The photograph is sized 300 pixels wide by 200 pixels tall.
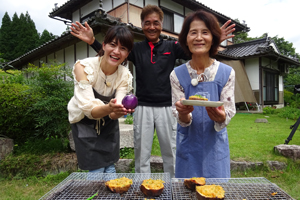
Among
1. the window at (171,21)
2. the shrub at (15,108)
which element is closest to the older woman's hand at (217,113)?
the shrub at (15,108)

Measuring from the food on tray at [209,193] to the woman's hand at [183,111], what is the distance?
63 cm

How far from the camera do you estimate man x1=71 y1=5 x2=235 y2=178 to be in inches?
120

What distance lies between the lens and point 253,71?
49.4ft

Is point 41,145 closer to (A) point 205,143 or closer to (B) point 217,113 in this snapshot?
(A) point 205,143

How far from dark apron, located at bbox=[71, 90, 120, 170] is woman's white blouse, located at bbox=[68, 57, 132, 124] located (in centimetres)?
9

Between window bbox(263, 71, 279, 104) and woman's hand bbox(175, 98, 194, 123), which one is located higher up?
window bbox(263, 71, 279, 104)

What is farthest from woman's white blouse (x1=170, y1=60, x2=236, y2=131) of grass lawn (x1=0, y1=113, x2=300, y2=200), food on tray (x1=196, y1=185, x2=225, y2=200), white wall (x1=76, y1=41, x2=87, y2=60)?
white wall (x1=76, y1=41, x2=87, y2=60)

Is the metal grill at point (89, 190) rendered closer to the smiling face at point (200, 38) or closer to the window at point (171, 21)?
the smiling face at point (200, 38)

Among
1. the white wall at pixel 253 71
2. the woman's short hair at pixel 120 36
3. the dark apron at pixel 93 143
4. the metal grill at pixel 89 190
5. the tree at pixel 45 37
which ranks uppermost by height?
the tree at pixel 45 37

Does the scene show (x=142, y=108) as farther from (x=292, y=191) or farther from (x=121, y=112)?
(x=292, y=191)

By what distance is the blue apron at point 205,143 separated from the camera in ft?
6.70

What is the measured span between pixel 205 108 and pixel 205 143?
0.35m

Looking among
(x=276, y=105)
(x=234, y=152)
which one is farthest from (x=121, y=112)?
(x=276, y=105)

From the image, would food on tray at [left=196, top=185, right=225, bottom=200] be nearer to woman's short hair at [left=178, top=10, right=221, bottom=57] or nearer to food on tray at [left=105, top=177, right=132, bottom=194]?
food on tray at [left=105, top=177, right=132, bottom=194]
